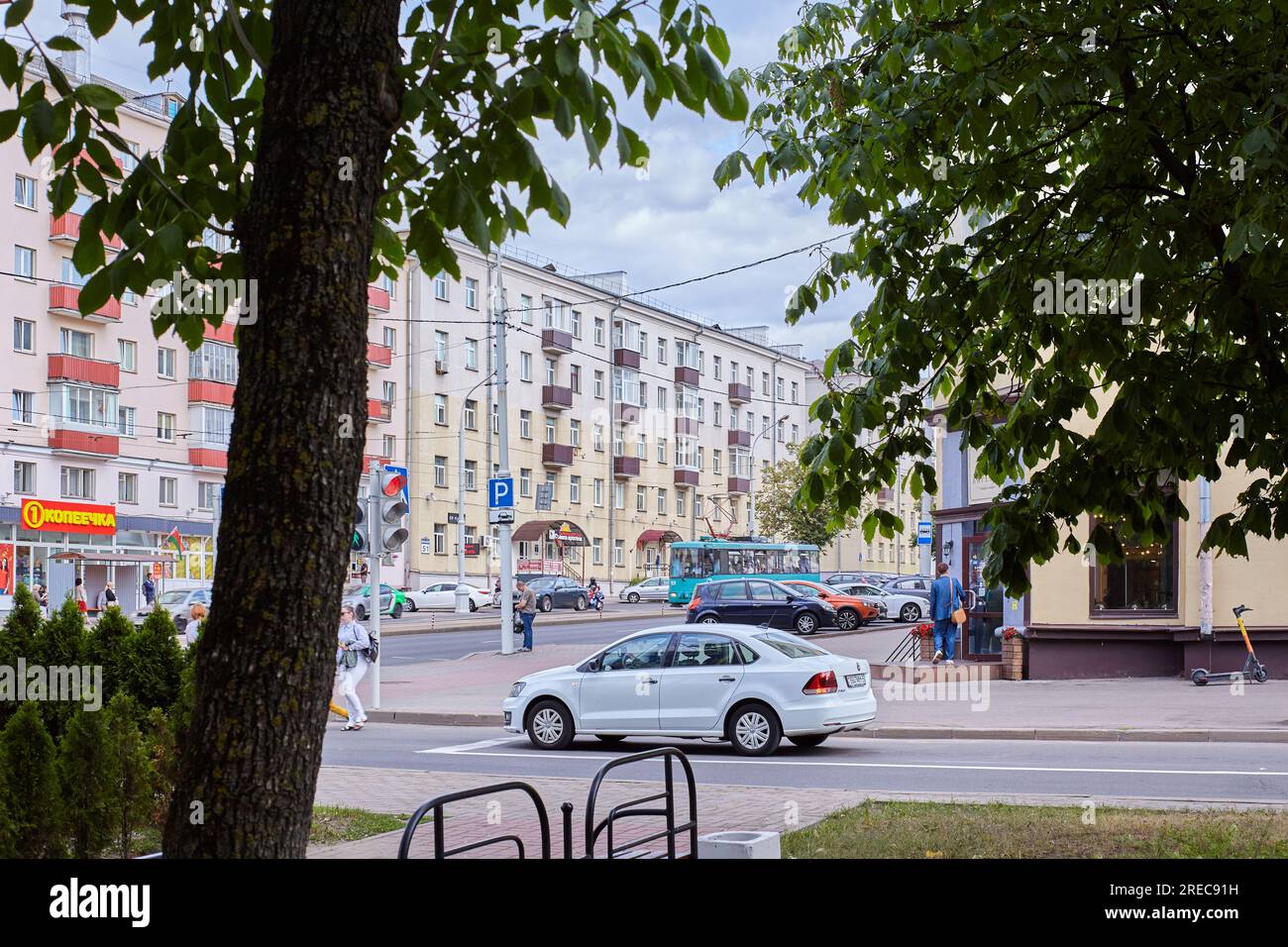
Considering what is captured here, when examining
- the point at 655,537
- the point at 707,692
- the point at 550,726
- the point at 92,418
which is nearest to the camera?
the point at 707,692

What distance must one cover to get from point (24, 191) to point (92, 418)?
900 centimetres

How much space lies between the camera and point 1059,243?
8.06m

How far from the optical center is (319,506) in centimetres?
346

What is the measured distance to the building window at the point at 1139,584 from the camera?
79.1 ft

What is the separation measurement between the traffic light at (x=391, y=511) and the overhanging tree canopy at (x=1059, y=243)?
46.8 feet

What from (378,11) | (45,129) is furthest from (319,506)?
(45,129)

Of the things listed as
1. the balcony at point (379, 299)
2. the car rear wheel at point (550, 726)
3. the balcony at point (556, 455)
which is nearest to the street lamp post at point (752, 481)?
the balcony at point (556, 455)

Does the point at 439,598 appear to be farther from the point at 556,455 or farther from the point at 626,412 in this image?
the point at 626,412

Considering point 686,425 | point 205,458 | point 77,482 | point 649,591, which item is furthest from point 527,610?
point 686,425

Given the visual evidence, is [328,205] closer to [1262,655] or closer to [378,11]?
[378,11]

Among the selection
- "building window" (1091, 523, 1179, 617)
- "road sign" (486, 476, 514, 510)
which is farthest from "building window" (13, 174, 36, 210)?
"building window" (1091, 523, 1179, 617)

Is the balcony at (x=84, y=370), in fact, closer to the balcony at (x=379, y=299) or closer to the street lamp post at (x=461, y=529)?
the balcony at (x=379, y=299)

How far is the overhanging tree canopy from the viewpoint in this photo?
6859 mm
